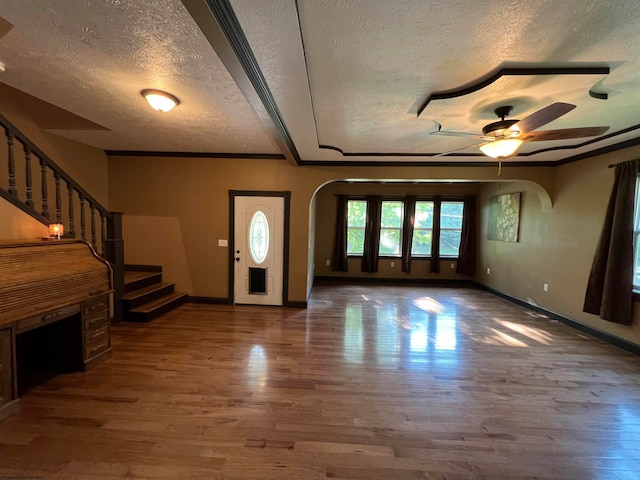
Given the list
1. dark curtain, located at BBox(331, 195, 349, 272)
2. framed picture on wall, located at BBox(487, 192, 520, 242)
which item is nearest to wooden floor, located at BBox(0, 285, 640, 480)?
framed picture on wall, located at BBox(487, 192, 520, 242)

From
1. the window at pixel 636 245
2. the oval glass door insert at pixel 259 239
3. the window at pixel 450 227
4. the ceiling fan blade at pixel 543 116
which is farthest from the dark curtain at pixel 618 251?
the oval glass door insert at pixel 259 239

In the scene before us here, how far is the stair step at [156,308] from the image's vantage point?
13.0 ft

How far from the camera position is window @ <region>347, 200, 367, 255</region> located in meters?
7.36

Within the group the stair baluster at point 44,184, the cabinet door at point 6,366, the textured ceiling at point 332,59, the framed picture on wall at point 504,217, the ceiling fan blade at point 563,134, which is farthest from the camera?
the framed picture on wall at point 504,217

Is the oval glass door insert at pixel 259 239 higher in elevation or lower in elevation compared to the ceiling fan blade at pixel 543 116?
lower

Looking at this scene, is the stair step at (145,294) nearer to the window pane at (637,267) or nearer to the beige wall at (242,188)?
the beige wall at (242,188)

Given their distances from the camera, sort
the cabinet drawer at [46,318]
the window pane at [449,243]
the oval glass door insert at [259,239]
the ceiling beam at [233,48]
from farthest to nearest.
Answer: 1. the window pane at [449,243]
2. the oval glass door insert at [259,239]
3. the cabinet drawer at [46,318]
4. the ceiling beam at [233,48]

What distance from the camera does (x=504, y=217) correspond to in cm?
593

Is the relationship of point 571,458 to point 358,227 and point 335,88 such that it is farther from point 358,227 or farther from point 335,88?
point 358,227

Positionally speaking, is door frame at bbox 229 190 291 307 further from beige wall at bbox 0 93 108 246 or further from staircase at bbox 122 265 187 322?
beige wall at bbox 0 93 108 246

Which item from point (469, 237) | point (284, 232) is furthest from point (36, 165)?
point (469, 237)

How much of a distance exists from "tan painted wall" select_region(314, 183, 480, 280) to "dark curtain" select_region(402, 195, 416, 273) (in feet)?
0.54

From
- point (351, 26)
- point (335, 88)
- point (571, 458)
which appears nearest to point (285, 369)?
point (571, 458)

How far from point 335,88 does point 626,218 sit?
3.99 m
